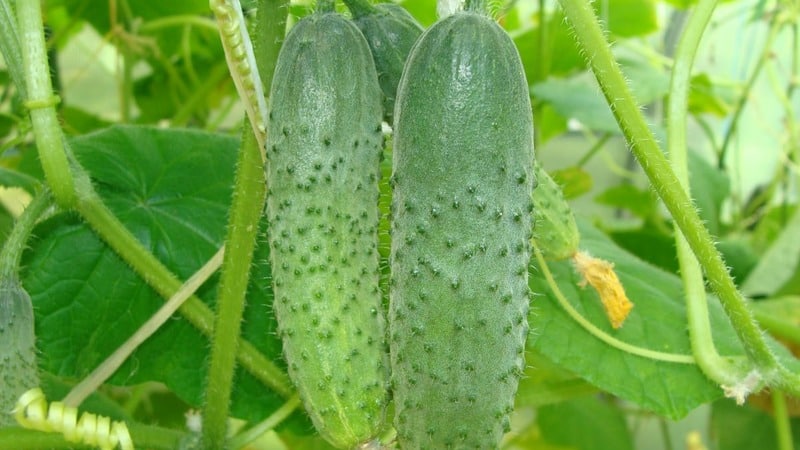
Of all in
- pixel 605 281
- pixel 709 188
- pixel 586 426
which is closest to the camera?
pixel 605 281

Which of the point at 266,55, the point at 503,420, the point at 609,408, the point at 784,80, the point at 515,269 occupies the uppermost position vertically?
the point at 266,55

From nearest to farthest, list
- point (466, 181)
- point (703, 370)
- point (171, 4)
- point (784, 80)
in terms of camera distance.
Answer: point (466, 181), point (703, 370), point (171, 4), point (784, 80)

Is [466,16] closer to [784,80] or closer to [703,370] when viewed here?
[703,370]

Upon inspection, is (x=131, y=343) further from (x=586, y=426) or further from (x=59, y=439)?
(x=586, y=426)

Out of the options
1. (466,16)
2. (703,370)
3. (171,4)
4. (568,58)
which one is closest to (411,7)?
(568,58)

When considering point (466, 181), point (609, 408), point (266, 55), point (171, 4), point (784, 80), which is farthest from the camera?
point (784, 80)

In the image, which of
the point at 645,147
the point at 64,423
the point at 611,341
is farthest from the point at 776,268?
the point at 64,423

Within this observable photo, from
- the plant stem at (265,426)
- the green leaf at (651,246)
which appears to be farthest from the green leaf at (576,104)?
the plant stem at (265,426)
